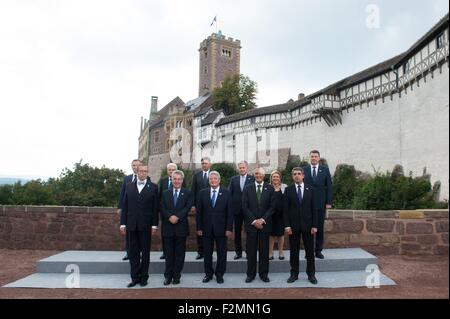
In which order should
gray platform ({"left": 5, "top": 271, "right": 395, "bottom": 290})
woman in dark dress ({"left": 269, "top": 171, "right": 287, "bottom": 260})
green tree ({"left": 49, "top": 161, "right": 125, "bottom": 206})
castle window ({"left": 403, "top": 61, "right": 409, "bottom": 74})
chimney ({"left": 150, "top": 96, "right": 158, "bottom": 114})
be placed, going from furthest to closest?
chimney ({"left": 150, "top": 96, "right": 158, "bottom": 114})
green tree ({"left": 49, "top": 161, "right": 125, "bottom": 206})
castle window ({"left": 403, "top": 61, "right": 409, "bottom": 74})
woman in dark dress ({"left": 269, "top": 171, "right": 287, "bottom": 260})
gray platform ({"left": 5, "top": 271, "right": 395, "bottom": 290})

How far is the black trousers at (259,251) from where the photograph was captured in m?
5.43

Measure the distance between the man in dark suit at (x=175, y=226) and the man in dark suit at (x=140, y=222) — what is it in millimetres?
184

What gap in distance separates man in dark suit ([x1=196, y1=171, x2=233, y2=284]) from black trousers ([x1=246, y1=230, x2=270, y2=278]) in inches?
13.9

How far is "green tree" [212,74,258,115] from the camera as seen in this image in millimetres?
46969

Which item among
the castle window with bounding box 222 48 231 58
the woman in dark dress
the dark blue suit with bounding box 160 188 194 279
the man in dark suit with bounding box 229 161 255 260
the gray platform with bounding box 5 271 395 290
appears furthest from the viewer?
the castle window with bounding box 222 48 231 58

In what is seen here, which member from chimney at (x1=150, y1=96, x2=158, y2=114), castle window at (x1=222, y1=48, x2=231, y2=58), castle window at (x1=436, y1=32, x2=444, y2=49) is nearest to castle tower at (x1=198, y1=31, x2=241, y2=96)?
castle window at (x1=222, y1=48, x2=231, y2=58)

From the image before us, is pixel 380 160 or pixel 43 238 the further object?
pixel 380 160

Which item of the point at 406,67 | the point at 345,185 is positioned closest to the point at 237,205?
the point at 406,67

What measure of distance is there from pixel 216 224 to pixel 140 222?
1172 mm

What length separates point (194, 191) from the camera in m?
6.43

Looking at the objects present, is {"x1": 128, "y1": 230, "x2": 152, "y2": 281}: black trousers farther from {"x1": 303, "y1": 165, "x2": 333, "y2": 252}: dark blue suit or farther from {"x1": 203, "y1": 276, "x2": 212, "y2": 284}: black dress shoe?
{"x1": 303, "y1": 165, "x2": 333, "y2": 252}: dark blue suit
